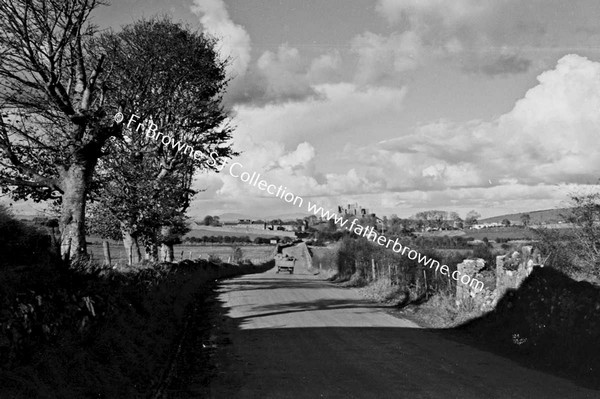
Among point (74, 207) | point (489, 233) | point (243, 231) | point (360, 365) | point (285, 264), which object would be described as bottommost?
point (285, 264)

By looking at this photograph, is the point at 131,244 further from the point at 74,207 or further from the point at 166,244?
the point at 74,207

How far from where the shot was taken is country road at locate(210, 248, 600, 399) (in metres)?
8.57

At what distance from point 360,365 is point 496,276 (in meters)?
6.82

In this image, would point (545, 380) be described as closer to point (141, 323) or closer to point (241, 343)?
point (241, 343)

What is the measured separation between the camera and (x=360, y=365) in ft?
34.3

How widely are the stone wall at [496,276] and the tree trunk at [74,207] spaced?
10477 millimetres

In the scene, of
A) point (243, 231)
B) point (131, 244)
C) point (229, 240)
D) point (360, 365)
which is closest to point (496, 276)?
point (360, 365)

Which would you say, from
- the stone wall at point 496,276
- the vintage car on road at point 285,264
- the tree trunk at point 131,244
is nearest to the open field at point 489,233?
the vintage car on road at point 285,264

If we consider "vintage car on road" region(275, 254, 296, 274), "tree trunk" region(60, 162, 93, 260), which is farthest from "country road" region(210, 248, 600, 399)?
"vintage car on road" region(275, 254, 296, 274)

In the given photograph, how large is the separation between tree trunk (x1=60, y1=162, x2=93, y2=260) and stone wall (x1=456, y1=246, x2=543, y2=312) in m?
10.5

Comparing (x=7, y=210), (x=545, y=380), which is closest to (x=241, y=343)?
(x=545, y=380)

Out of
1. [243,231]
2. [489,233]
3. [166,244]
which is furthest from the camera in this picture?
[243,231]

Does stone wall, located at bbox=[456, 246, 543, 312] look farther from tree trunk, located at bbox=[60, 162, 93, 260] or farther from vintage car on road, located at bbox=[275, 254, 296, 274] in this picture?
vintage car on road, located at bbox=[275, 254, 296, 274]

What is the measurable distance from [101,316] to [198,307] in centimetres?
1133
